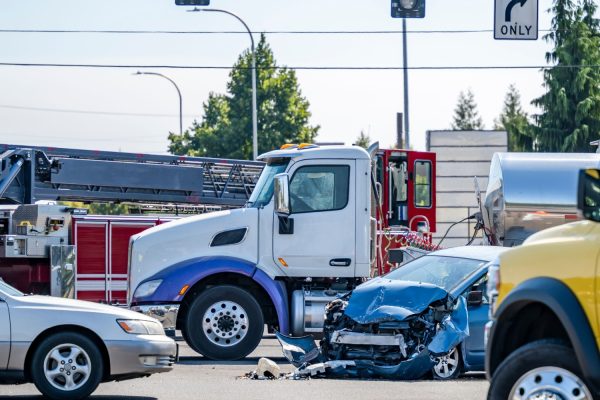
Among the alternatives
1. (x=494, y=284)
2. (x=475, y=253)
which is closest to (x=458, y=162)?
(x=475, y=253)

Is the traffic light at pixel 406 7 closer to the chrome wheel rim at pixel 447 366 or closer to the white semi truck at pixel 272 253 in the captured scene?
the white semi truck at pixel 272 253

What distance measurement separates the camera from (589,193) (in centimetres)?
752

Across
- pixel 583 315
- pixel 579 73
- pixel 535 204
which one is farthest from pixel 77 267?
pixel 579 73

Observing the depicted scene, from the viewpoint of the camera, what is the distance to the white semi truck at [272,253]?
1616cm

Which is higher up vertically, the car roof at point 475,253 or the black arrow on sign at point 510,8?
the black arrow on sign at point 510,8

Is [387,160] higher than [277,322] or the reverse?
higher

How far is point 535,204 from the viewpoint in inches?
694

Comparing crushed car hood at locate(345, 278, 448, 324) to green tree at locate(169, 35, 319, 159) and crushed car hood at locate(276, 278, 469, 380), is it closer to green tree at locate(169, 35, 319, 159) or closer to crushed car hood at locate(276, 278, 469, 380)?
crushed car hood at locate(276, 278, 469, 380)

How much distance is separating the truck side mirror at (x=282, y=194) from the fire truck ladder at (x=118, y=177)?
826cm

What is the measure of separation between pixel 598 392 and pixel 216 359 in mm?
9224

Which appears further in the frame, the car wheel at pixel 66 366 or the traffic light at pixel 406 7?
the traffic light at pixel 406 7

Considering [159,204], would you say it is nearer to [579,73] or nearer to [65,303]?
[65,303]

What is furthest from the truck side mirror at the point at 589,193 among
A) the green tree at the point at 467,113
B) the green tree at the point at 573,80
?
the green tree at the point at 467,113

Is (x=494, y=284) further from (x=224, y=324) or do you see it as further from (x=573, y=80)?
(x=573, y=80)
